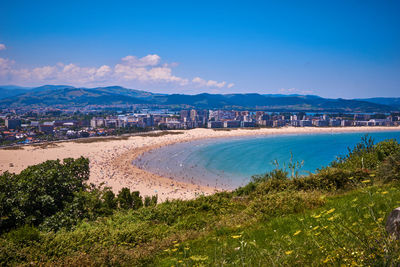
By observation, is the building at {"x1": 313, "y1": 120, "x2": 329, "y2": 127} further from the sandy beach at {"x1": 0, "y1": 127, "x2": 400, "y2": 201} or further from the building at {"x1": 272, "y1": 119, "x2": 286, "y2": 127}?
the sandy beach at {"x1": 0, "y1": 127, "x2": 400, "y2": 201}

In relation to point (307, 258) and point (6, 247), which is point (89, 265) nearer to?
point (6, 247)

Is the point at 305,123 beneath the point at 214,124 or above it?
above

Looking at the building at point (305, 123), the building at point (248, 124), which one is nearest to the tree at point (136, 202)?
the building at point (248, 124)

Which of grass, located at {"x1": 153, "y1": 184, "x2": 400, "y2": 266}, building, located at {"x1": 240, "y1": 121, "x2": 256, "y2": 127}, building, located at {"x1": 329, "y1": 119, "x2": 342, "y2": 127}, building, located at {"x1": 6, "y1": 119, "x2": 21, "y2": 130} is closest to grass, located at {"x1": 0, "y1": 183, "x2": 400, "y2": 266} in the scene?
grass, located at {"x1": 153, "y1": 184, "x2": 400, "y2": 266}

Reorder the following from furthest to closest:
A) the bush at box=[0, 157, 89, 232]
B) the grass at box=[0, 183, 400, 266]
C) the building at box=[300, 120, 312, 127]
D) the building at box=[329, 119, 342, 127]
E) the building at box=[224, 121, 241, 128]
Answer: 1. the building at box=[300, 120, 312, 127]
2. the building at box=[329, 119, 342, 127]
3. the building at box=[224, 121, 241, 128]
4. the bush at box=[0, 157, 89, 232]
5. the grass at box=[0, 183, 400, 266]

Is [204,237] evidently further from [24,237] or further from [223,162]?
[223,162]

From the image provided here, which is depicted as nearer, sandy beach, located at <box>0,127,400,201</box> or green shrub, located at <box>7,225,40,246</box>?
green shrub, located at <box>7,225,40,246</box>

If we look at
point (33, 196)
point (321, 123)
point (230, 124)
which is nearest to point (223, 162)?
point (33, 196)

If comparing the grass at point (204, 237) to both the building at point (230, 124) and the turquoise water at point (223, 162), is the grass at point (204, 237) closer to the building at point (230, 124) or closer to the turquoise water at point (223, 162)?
the turquoise water at point (223, 162)

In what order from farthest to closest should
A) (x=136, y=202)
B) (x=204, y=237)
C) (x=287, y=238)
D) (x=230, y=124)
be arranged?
(x=230, y=124), (x=136, y=202), (x=204, y=237), (x=287, y=238)
